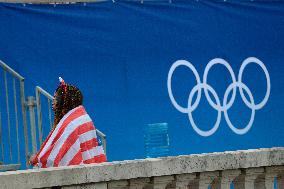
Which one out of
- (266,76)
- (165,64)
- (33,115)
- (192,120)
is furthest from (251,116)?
(33,115)

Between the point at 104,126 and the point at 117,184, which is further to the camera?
the point at 104,126

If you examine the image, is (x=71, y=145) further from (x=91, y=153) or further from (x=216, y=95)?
(x=216, y=95)

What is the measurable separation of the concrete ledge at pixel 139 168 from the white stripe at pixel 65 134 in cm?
200

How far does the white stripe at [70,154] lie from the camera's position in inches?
325

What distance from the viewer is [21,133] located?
11.4 metres

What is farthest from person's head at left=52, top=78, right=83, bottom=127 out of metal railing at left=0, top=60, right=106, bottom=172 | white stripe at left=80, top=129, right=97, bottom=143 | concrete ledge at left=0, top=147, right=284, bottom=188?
metal railing at left=0, top=60, right=106, bottom=172

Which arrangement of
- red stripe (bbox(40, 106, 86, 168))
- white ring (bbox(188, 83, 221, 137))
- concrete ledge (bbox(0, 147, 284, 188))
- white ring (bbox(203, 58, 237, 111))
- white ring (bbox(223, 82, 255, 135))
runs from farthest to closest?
white ring (bbox(223, 82, 255, 135)), white ring (bbox(203, 58, 237, 111)), white ring (bbox(188, 83, 221, 137)), red stripe (bbox(40, 106, 86, 168)), concrete ledge (bbox(0, 147, 284, 188))

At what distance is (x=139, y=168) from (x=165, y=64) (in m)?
7.09

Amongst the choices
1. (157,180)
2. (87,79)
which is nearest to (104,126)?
(87,79)

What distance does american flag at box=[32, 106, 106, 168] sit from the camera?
8258mm

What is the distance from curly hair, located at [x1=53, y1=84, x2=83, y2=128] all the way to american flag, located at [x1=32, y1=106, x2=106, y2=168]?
46 millimetres

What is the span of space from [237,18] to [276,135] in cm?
166

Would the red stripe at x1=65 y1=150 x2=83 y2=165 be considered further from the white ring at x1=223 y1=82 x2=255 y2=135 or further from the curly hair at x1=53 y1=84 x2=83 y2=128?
the white ring at x1=223 y1=82 x2=255 y2=135

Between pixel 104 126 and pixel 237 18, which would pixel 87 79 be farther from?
pixel 237 18
